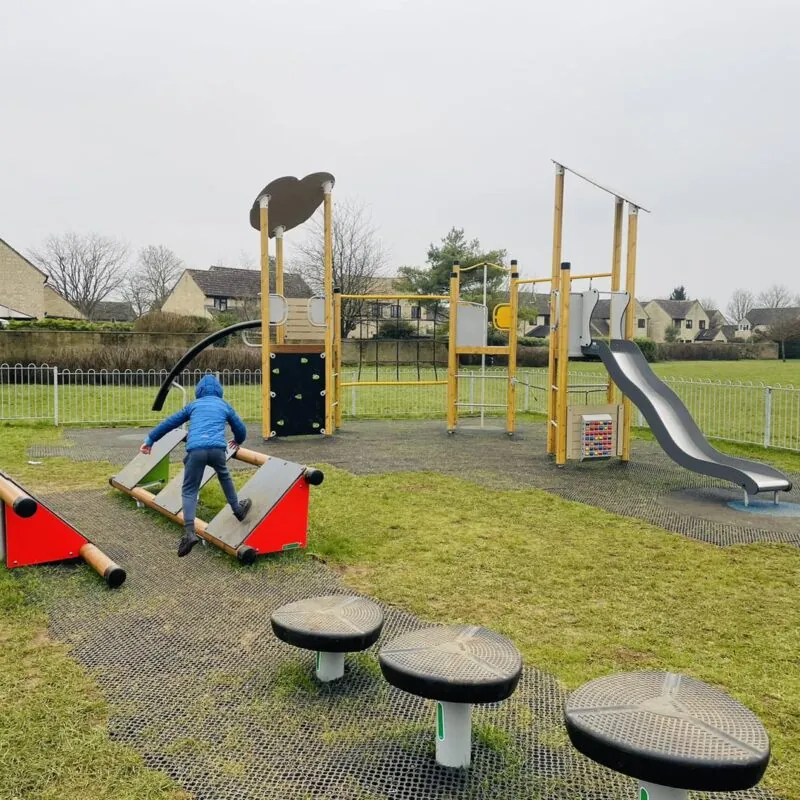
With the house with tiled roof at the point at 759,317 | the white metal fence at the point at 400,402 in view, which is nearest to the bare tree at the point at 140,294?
the white metal fence at the point at 400,402

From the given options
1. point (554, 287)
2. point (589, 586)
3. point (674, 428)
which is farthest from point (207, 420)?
point (554, 287)

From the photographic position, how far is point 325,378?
40.8 feet

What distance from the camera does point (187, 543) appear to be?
559cm

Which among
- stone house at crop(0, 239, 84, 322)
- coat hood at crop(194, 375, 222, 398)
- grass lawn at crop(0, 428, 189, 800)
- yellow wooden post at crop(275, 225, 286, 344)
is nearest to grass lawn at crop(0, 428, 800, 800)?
grass lawn at crop(0, 428, 189, 800)

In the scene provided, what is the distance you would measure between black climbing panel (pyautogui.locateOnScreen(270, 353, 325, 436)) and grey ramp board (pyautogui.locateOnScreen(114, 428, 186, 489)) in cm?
426

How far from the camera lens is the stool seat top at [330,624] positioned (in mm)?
3307

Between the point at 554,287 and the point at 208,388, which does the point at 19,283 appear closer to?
the point at 554,287

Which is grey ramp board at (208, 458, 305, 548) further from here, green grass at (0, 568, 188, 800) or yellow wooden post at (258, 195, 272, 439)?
yellow wooden post at (258, 195, 272, 439)

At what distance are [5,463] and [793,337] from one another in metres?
60.0

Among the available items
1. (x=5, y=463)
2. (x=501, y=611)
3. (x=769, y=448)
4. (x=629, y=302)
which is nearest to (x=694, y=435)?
(x=629, y=302)

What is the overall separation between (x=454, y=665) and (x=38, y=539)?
12.5 feet

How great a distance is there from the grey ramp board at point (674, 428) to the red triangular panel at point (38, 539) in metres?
6.52

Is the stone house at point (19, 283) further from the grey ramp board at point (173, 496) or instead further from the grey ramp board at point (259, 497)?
the grey ramp board at point (259, 497)

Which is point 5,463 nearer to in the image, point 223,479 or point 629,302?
point 223,479
